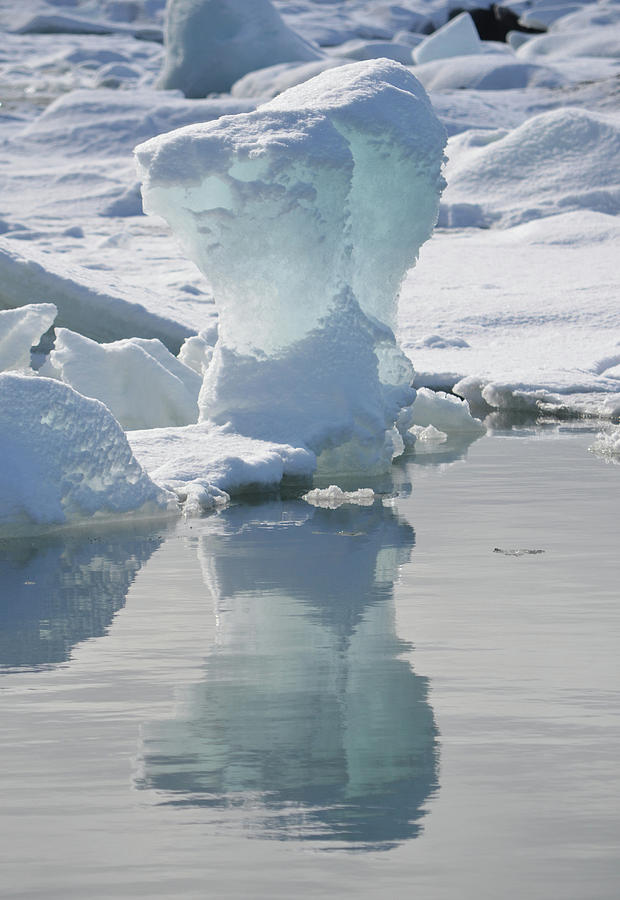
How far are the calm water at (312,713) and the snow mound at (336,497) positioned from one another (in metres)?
0.96

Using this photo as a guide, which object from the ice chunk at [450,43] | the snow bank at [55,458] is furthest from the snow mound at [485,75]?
the snow bank at [55,458]

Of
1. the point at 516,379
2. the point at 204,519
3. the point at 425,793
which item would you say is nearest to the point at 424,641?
the point at 425,793

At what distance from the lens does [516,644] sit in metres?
6.00

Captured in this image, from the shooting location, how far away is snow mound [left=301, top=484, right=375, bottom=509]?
31.9 feet

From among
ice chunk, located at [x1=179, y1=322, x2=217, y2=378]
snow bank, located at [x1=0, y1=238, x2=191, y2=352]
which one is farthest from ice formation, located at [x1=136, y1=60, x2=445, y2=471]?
snow bank, located at [x1=0, y1=238, x2=191, y2=352]

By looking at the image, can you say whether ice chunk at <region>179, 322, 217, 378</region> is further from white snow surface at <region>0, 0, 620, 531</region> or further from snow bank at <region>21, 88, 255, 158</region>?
snow bank at <region>21, 88, 255, 158</region>

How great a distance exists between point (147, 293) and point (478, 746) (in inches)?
443

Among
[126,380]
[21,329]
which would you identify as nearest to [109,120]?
[126,380]

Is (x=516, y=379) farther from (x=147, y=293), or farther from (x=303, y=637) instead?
(x=303, y=637)

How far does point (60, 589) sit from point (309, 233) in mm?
3735

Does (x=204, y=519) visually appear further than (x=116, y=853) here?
Yes

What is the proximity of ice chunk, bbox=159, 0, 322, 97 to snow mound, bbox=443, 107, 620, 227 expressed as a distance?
33.2 ft

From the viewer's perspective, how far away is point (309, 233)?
401 inches

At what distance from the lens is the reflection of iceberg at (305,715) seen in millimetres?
4312
